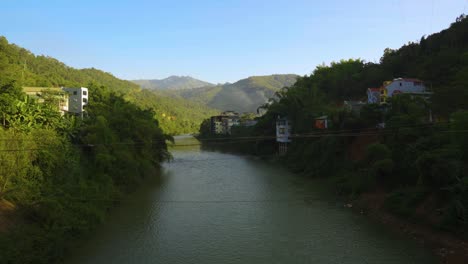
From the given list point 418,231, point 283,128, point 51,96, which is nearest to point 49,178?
point 51,96

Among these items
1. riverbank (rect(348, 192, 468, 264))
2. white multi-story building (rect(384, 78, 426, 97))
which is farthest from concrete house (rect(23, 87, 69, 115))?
white multi-story building (rect(384, 78, 426, 97))

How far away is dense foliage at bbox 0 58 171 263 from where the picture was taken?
32.3 ft

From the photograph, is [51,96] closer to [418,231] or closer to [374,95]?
[418,231]

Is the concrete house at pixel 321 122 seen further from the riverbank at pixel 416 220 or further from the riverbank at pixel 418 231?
the riverbank at pixel 418 231

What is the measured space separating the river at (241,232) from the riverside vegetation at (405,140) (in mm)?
1802

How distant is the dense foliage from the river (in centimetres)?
95

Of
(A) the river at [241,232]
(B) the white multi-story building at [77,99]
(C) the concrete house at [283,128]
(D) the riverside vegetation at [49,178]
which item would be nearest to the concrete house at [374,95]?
(C) the concrete house at [283,128]

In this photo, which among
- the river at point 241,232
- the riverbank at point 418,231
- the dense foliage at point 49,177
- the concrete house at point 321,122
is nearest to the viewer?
the dense foliage at point 49,177

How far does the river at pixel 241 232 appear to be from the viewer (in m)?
10.6

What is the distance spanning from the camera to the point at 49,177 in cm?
1252

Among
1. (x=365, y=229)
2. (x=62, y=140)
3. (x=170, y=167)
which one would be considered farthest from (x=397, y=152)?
(x=170, y=167)

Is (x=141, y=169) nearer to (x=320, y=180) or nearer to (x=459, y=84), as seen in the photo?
(x=320, y=180)

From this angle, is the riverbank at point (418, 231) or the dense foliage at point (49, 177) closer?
the dense foliage at point (49, 177)

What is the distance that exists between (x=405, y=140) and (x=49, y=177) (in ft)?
52.7
